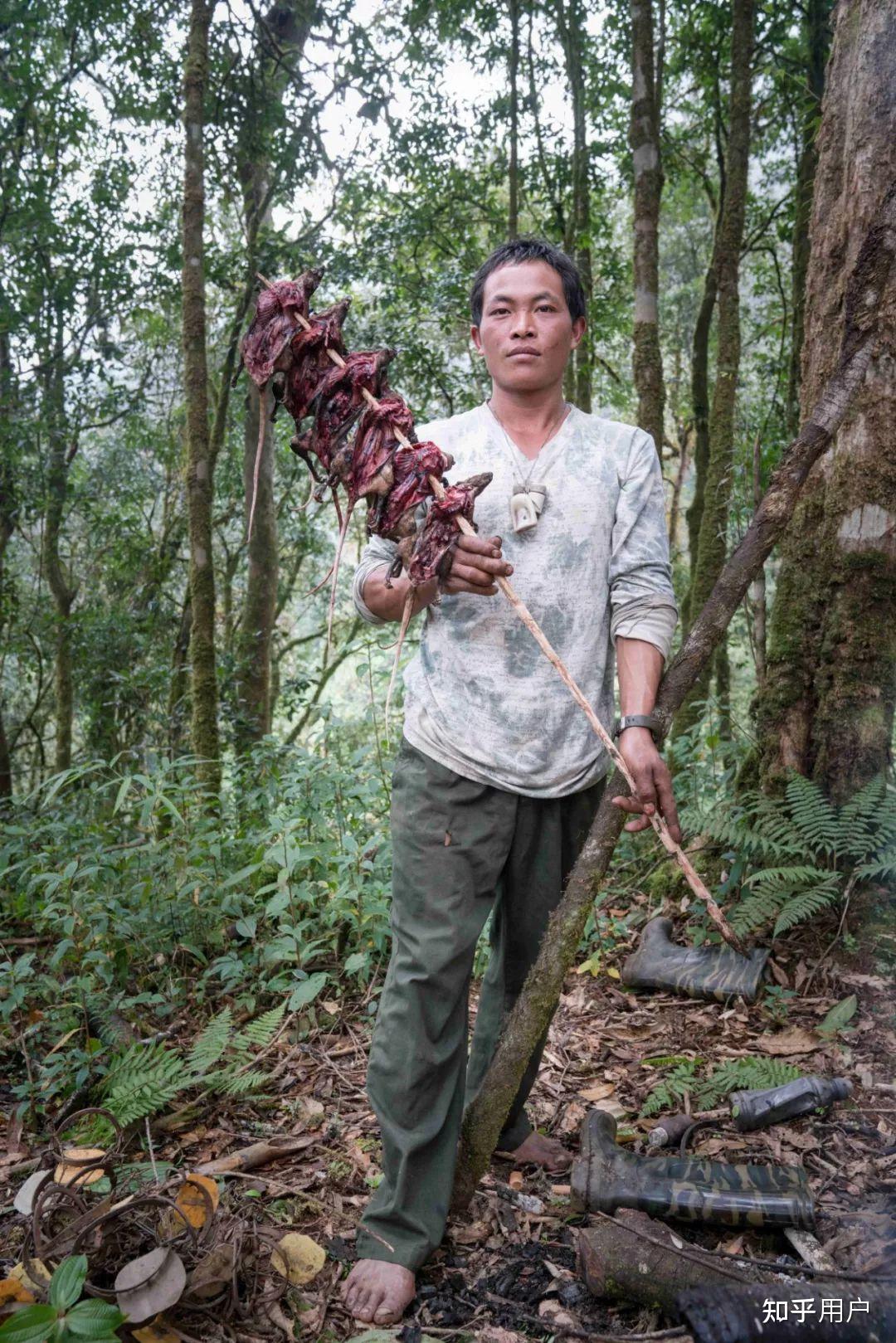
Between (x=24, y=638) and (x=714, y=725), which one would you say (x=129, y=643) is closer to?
(x=24, y=638)

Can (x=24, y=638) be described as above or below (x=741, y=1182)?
above

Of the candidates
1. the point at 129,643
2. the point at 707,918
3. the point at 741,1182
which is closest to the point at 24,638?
the point at 129,643

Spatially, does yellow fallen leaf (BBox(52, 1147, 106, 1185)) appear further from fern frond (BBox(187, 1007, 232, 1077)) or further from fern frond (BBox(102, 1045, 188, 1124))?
fern frond (BBox(187, 1007, 232, 1077))

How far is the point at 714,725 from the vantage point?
5.26m

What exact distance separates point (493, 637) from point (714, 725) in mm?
3230

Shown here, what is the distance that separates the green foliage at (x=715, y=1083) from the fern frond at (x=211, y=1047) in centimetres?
131

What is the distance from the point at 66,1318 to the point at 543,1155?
1.37 m

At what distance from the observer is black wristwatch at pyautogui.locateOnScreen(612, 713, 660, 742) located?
87.7 inches

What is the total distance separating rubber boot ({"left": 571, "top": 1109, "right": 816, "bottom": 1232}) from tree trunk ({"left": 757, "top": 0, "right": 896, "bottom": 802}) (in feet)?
5.60

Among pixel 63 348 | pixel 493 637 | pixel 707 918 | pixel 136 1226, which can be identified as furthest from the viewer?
pixel 63 348

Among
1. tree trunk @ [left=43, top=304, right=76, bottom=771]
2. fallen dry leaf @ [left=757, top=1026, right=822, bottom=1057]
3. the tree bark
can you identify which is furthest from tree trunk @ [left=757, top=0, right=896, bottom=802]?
tree trunk @ [left=43, top=304, right=76, bottom=771]

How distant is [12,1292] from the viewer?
1.90 m

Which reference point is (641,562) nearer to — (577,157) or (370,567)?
(370,567)

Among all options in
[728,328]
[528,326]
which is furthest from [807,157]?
[528,326]
